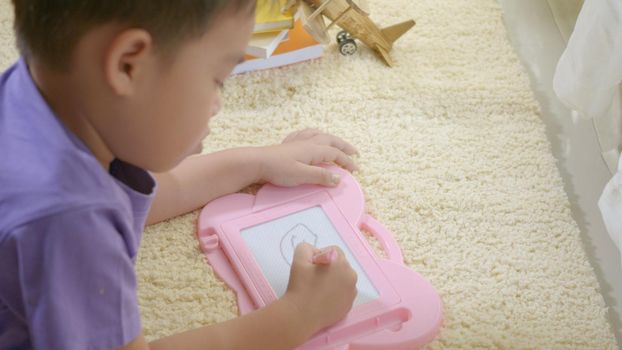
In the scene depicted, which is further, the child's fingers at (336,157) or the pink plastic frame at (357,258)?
the child's fingers at (336,157)

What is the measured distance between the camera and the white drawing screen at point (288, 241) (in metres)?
1.01

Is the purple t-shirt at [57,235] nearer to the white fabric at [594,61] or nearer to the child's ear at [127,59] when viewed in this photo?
the child's ear at [127,59]

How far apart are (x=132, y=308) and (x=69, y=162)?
143 mm

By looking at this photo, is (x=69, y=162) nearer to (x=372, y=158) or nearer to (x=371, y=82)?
(x=372, y=158)

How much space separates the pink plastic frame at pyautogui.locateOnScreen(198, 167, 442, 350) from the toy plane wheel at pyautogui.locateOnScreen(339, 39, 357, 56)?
304 millimetres

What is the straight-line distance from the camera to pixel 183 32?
61cm

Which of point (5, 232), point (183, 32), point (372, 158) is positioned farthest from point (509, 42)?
point (5, 232)

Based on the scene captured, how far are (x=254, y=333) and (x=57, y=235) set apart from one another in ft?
1.11

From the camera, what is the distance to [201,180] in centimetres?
108

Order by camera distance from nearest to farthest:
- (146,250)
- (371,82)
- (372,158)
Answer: (146,250) → (372,158) → (371,82)

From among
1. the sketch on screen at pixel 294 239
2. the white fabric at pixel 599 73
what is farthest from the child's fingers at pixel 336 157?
the white fabric at pixel 599 73

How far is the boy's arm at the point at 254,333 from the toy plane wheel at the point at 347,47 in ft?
1.90

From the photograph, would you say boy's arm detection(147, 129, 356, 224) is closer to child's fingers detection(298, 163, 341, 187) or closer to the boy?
child's fingers detection(298, 163, 341, 187)

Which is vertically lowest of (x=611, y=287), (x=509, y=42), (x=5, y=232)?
(x=611, y=287)
